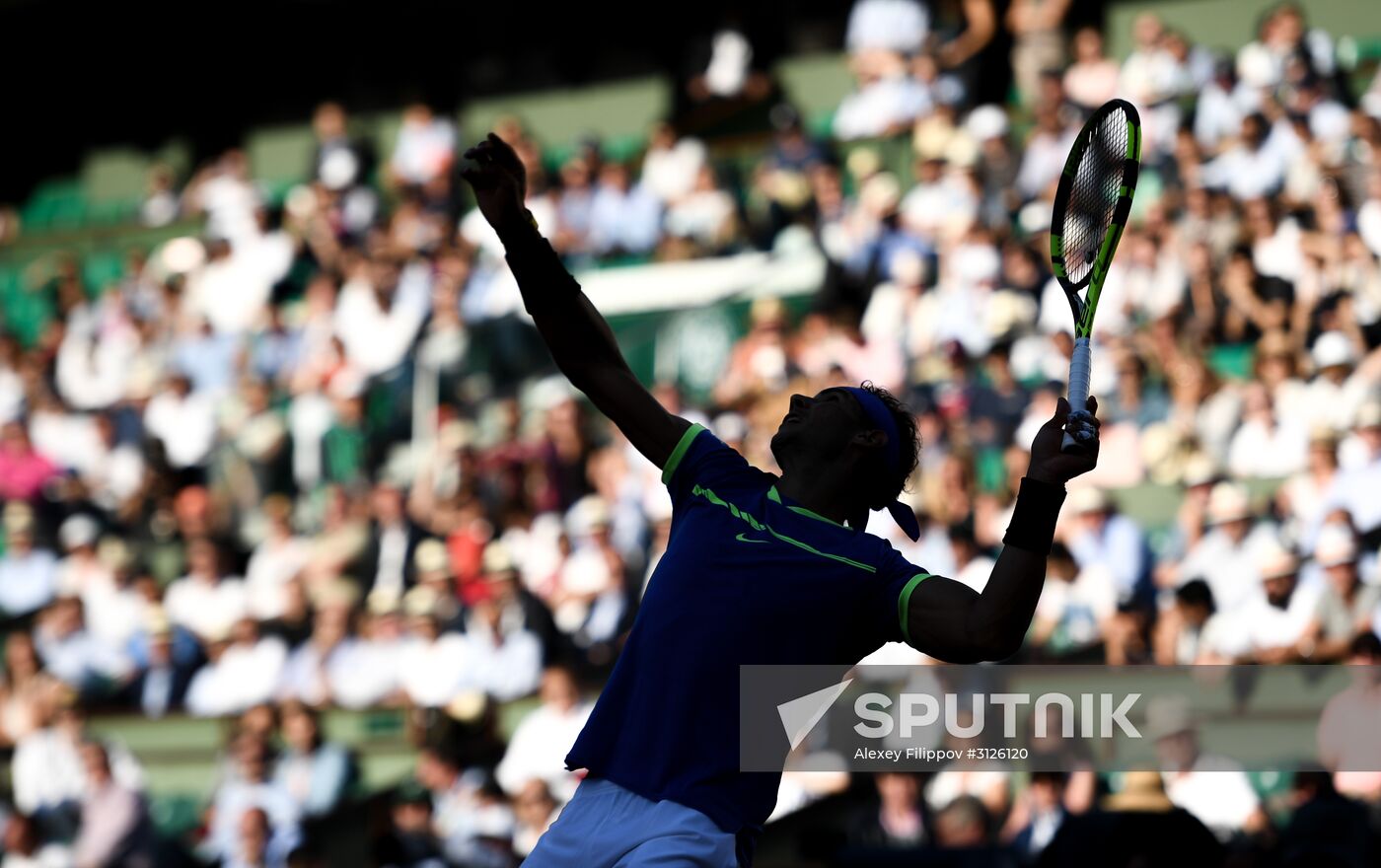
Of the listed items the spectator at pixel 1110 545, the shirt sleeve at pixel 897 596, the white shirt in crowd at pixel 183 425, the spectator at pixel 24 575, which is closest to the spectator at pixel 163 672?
the spectator at pixel 24 575

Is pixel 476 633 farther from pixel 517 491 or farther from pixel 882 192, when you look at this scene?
pixel 882 192

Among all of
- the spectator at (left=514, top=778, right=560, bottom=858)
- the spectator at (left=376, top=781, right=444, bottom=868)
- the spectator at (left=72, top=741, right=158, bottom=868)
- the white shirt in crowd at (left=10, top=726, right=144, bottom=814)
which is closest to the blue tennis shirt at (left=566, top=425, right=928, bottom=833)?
the spectator at (left=376, top=781, right=444, bottom=868)

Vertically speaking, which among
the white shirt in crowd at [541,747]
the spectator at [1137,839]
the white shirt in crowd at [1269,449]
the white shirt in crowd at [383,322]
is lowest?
the spectator at [1137,839]

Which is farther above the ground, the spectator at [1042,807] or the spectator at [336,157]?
the spectator at [336,157]

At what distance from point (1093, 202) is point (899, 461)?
886 millimetres

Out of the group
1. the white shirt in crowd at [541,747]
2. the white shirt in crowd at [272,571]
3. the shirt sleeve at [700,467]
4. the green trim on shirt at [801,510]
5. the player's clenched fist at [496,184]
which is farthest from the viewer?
the white shirt in crowd at [272,571]

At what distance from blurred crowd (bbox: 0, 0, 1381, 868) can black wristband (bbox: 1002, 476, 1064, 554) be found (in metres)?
3.54

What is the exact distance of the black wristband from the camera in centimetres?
407

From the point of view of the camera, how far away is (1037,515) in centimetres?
407

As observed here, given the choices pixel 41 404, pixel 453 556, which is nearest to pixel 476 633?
pixel 453 556

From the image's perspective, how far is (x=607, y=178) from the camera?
608 inches

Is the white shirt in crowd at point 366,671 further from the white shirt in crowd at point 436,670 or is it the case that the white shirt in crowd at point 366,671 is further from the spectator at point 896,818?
the spectator at point 896,818

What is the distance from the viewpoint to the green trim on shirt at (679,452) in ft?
15.9

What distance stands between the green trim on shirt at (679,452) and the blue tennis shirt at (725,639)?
26cm
